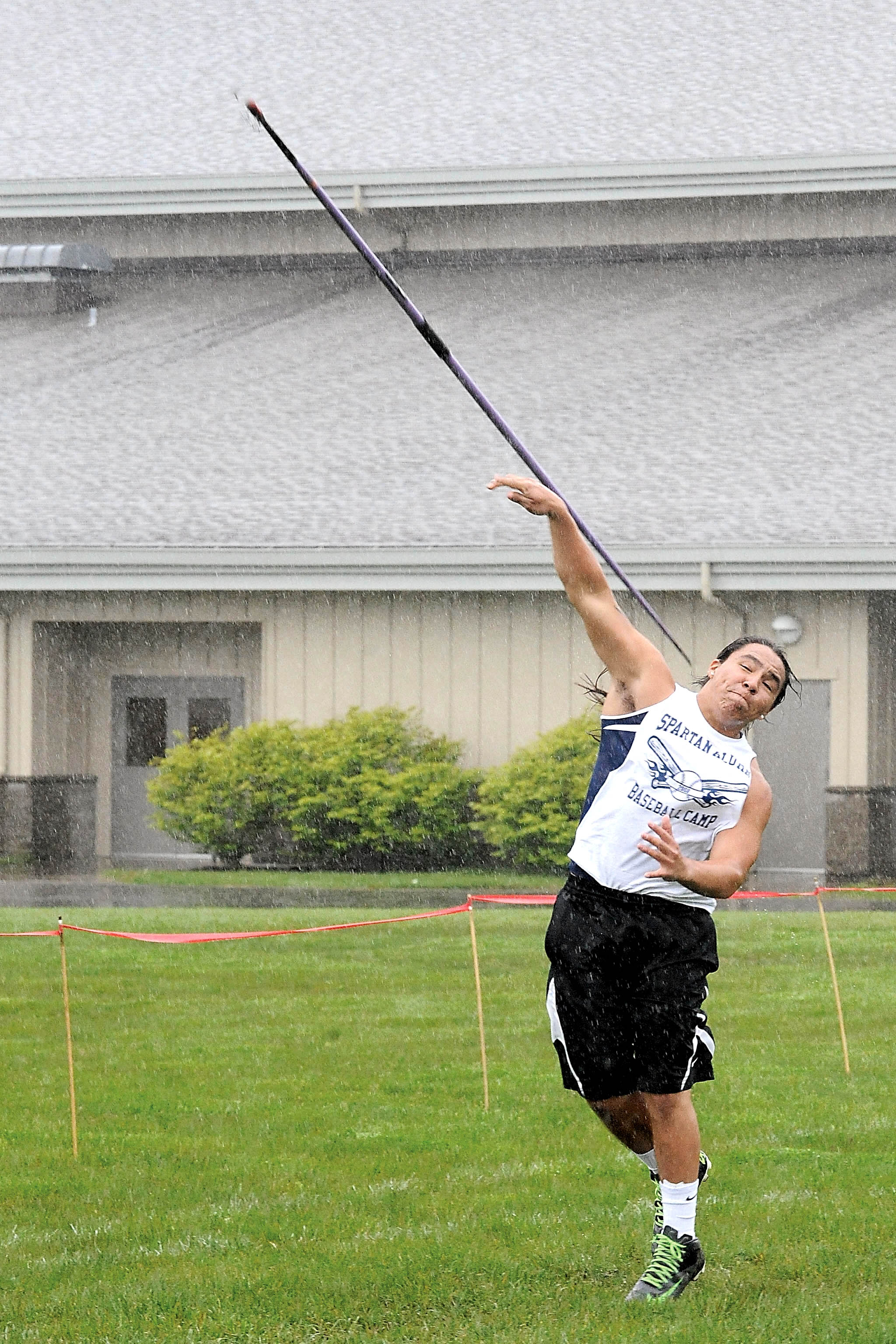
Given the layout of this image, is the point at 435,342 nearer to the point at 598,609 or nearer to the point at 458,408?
the point at 598,609

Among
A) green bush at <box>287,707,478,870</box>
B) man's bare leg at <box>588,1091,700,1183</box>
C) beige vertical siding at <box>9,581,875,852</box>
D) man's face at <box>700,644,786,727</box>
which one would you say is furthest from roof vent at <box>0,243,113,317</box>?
man's bare leg at <box>588,1091,700,1183</box>

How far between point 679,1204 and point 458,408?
1640 cm

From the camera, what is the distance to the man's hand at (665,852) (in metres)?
5.47

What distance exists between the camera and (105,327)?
2402 cm

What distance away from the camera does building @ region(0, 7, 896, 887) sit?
18.9m

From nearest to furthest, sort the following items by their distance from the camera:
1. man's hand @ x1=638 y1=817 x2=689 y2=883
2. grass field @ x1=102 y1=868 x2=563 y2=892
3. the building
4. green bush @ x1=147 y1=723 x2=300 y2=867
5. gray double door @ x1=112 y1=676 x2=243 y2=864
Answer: man's hand @ x1=638 y1=817 x2=689 y2=883 → grass field @ x1=102 y1=868 x2=563 y2=892 → the building → green bush @ x1=147 y1=723 x2=300 y2=867 → gray double door @ x1=112 y1=676 x2=243 y2=864

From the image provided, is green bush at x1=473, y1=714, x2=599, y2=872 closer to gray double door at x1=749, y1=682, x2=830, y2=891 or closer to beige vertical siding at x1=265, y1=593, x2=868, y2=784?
beige vertical siding at x1=265, y1=593, x2=868, y2=784

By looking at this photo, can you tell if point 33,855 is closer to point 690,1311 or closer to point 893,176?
point 893,176

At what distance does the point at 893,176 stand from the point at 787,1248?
17.2 metres

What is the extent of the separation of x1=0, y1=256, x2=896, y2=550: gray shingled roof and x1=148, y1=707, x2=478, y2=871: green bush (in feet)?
6.48

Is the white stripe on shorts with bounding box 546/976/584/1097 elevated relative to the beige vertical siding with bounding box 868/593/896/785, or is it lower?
lower

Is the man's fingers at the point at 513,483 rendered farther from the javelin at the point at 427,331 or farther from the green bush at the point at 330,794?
the green bush at the point at 330,794

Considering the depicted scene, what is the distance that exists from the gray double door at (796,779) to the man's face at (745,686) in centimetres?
1364

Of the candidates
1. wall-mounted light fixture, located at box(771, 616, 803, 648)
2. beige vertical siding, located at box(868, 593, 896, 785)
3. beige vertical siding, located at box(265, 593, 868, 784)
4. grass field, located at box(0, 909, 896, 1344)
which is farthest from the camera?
beige vertical siding, located at box(868, 593, 896, 785)
